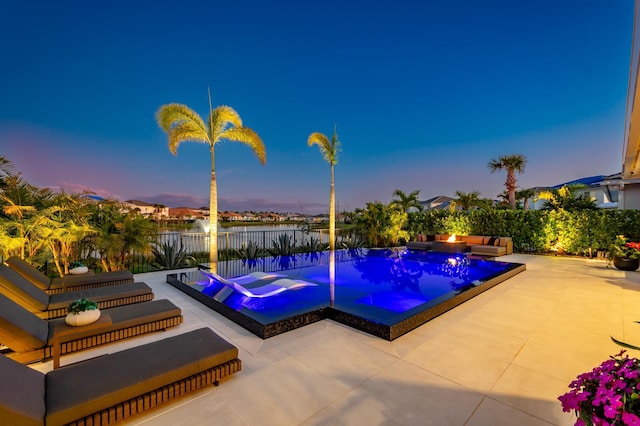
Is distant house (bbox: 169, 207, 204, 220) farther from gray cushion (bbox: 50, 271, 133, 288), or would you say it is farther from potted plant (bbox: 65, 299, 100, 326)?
potted plant (bbox: 65, 299, 100, 326)

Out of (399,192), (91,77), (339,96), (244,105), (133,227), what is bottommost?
(133,227)

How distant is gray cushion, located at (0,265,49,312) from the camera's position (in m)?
3.37

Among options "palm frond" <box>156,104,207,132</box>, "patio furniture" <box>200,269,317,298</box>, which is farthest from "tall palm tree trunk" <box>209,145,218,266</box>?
"patio furniture" <box>200,269,317,298</box>

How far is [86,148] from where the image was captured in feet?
46.3

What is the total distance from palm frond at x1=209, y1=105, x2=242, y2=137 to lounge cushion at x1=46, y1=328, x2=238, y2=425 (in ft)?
23.7

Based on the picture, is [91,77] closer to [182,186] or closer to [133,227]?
[133,227]

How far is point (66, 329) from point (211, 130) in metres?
6.80

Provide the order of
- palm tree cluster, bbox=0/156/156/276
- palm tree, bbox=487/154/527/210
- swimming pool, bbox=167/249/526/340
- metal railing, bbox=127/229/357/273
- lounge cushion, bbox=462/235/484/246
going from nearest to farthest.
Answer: swimming pool, bbox=167/249/526/340, palm tree cluster, bbox=0/156/156/276, metal railing, bbox=127/229/357/273, lounge cushion, bbox=462/235/484/246, palm tree, bbox=487/154/527/210

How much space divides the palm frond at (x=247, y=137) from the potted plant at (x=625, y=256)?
11090 mm

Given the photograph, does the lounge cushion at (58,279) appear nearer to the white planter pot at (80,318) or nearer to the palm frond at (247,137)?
the white planter pot at (80,318)

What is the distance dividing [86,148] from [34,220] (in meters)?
11.7

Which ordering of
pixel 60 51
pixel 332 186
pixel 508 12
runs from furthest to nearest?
pixel 332 186 → pixel 508 12 → pixel 60 51

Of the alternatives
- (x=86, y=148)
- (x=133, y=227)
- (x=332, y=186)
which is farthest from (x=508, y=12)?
(x=86, y=148)

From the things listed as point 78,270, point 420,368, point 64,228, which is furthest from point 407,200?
point 64,228
